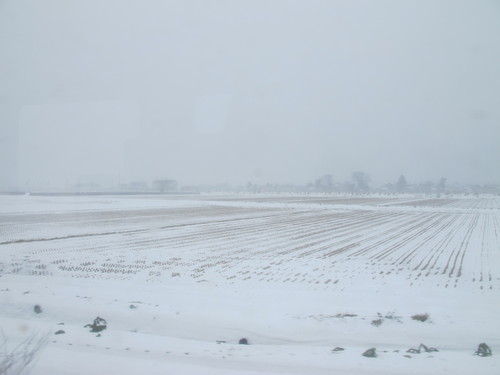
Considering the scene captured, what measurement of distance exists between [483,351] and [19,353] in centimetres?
686

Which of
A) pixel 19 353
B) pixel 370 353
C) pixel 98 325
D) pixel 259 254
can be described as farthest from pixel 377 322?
pixel 259 254

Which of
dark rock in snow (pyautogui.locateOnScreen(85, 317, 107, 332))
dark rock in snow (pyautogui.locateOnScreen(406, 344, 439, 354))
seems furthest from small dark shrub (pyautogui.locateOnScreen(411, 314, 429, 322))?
dark rock in snow (pyautogui.locateOnScreen(85, 317, 107, 332))

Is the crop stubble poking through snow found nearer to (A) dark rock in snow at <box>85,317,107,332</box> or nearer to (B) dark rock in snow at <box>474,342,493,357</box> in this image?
(A) dark rock in snow at <box>85,317,107,332</box>

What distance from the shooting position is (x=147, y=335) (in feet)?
21.5

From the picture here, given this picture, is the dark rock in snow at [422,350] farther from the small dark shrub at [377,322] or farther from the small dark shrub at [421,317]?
the small dark shrub at [421,317]

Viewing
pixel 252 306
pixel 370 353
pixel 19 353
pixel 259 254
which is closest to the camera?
pixel 19 353

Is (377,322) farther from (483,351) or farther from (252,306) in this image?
(252,306)

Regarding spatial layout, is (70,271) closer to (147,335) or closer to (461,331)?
(147,335)

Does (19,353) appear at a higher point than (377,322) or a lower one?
lower

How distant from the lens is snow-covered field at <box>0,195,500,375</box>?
5555mm

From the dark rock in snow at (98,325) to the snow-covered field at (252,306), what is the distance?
0.47 ft

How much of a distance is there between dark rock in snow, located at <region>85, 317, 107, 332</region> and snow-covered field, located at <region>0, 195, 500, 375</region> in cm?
14

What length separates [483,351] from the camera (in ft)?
19.3

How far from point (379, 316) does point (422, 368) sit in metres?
2.10
